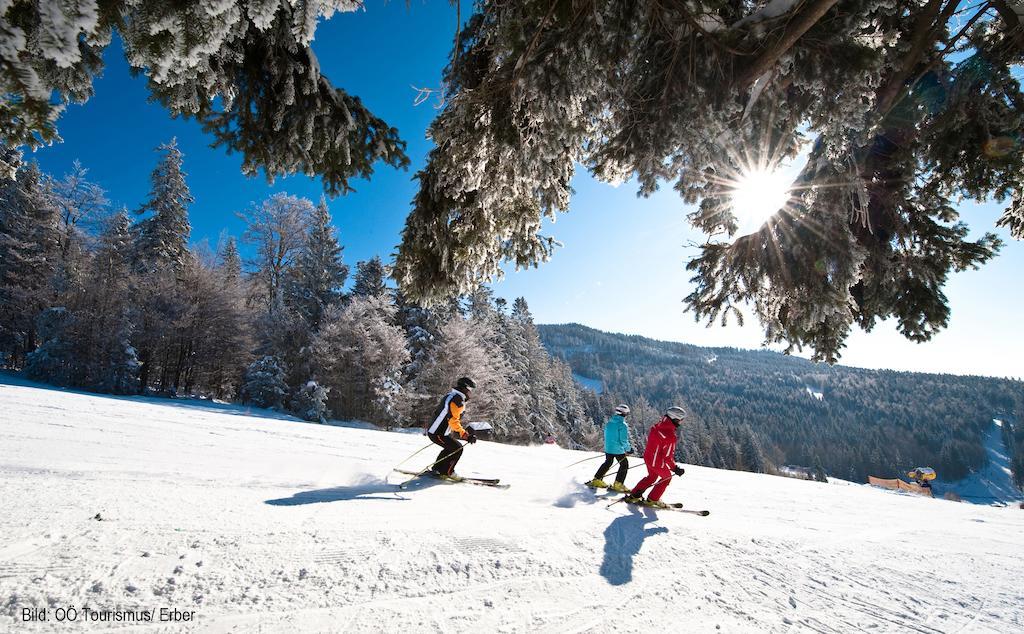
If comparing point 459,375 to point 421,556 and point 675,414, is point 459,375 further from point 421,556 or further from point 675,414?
point 421,556

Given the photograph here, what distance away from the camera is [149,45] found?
6.47 ft

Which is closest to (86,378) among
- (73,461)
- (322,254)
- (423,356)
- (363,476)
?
(322,254)

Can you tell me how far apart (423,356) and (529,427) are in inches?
424

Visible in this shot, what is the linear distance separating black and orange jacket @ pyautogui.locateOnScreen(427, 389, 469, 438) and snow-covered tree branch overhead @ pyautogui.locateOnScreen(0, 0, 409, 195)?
12.5 feet

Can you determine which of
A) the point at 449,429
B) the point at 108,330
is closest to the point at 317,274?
the point at 108,330

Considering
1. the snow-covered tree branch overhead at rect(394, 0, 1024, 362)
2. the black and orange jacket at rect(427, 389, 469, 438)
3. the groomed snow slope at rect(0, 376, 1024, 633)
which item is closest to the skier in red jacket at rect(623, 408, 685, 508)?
the groomed snow slope at rect(0, 376, 1024, 633)

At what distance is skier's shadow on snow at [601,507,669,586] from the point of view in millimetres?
3689

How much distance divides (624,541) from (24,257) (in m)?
37.3

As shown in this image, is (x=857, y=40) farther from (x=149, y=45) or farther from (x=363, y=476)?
(x=363, y=476)

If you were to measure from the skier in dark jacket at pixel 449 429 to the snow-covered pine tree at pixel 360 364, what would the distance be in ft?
54.4

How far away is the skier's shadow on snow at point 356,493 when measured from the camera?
467 centimetres

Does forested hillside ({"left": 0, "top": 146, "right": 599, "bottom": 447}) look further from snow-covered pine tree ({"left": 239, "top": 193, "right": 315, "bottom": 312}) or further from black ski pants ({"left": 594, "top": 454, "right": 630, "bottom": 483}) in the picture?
black ski pants ({"left": 594, "top": 454, "right": 630, "bottom": 483})

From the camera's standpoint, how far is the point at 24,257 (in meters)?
24.4

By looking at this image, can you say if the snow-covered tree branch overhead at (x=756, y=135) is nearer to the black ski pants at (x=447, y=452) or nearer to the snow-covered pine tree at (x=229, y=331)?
the black ski pants at (x=447, y=452)
